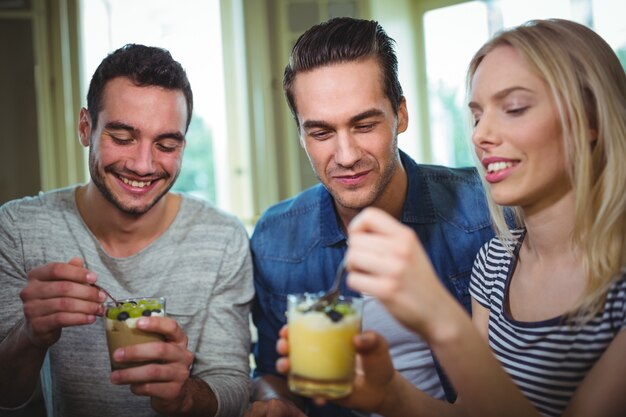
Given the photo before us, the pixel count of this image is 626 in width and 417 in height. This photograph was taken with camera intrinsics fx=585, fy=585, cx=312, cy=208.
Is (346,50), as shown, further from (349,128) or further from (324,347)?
(324,347)

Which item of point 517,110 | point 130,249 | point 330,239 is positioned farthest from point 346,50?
point 130,249

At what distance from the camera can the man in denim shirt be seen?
2064 millimetres

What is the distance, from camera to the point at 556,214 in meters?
1.54

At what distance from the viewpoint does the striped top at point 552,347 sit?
1.40 m

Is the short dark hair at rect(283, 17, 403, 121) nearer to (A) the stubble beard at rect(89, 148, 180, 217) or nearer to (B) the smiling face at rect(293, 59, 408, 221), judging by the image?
(B) the smiling face at rect(293, 59, 408, 221)

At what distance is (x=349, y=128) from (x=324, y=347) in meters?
1.02

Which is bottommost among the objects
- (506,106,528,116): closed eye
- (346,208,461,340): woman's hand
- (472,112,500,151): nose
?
(346,208,461,340): woman's hand

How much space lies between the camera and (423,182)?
2.38 metres

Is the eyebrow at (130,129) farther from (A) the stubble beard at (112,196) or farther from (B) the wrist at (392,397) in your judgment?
(B) the wrist at (392,397)

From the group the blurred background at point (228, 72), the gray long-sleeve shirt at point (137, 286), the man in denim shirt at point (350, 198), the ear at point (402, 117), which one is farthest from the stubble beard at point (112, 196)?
the blurred background at point (228, 72)

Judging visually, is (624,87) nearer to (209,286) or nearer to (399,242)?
(399,242)

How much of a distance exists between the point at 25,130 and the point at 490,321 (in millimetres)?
3755

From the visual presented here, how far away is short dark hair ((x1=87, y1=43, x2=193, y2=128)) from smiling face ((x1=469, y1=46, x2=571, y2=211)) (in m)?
1.26

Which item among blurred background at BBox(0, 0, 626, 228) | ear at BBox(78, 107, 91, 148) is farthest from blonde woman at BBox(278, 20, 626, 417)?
blurred background at BBox(0, 0, 626, 228)
